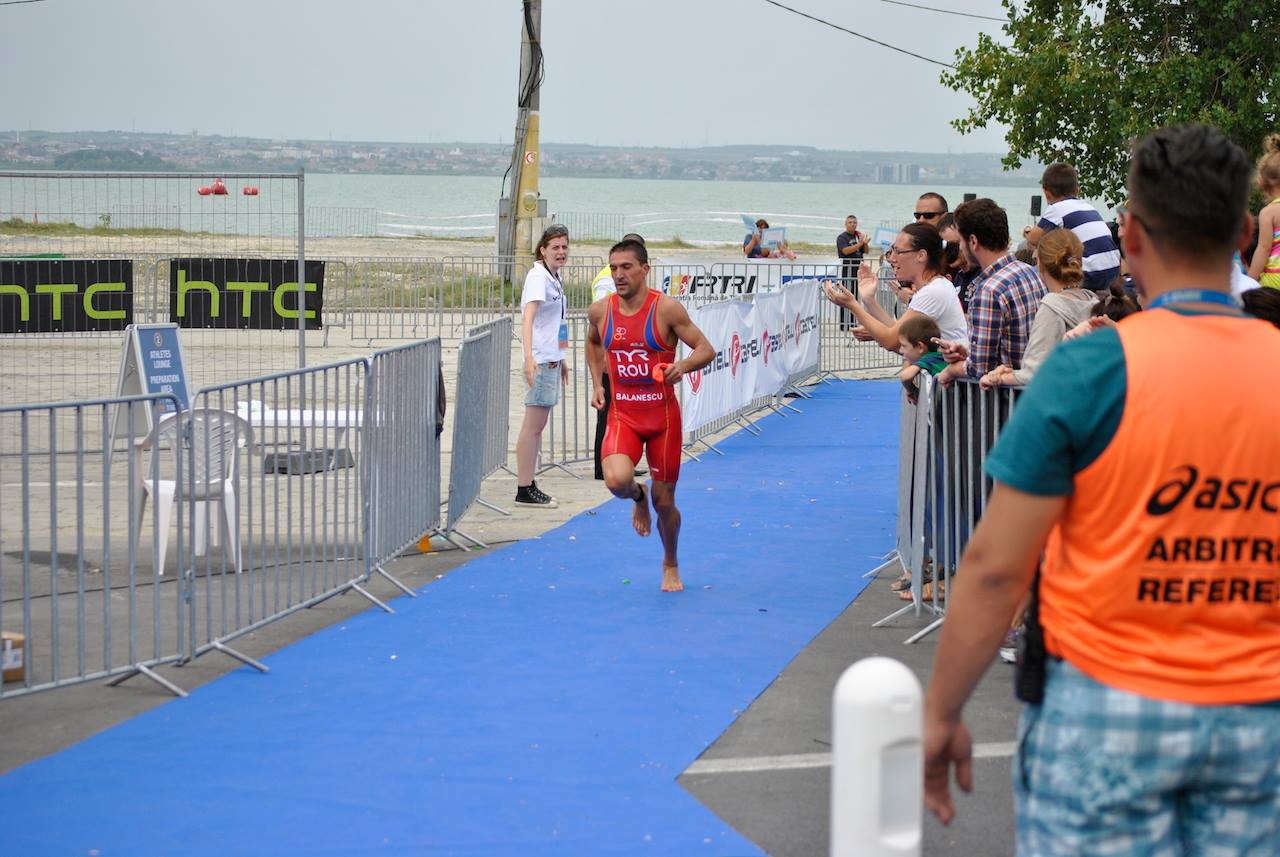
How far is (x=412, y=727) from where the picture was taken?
612 centimetres

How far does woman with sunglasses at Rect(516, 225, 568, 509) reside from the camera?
36.3 ft

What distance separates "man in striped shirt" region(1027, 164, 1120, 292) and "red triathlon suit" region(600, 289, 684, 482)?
7.52 ft

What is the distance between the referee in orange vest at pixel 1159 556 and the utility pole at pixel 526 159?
80.9 feet

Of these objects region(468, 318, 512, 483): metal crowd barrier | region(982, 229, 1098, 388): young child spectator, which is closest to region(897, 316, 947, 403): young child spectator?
region(982, 229, 1098, 388): young child spectator

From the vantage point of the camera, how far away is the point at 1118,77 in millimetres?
21656

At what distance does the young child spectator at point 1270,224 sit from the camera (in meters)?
8.23

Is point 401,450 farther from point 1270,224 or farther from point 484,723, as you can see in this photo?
point 1270,224

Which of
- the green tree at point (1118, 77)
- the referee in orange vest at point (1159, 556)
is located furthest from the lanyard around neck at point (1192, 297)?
the green tree at point (1118, 77)

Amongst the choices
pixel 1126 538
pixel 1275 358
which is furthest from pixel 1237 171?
pixel 1126 538

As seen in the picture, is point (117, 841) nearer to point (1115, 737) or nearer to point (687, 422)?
point (1115, 737)

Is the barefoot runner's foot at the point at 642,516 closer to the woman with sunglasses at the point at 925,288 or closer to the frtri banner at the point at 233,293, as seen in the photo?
the woman with sunglasses at the point at 925,288

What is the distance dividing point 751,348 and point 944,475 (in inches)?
342

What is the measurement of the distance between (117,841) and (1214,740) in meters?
3.73

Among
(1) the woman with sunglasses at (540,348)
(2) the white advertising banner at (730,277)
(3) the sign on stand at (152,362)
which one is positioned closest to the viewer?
(1) the woman with sunglasses at (540,348)
